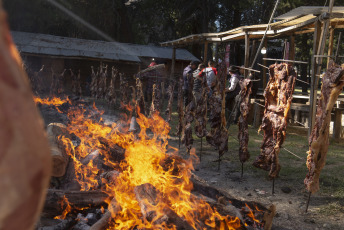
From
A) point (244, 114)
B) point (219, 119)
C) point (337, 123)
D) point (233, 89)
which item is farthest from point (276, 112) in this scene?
point (233, 89)

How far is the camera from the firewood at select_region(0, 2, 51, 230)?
2.17 feet

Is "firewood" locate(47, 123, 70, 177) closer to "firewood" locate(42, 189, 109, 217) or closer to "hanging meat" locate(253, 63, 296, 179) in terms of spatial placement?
"firewood" locate(42, 189, 109, 217)

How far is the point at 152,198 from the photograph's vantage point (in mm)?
3678

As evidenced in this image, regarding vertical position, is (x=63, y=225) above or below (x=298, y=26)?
below

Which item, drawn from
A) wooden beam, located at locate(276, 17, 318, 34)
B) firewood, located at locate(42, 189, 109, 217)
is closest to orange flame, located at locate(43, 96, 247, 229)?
firewood, located at locate(42, 189, 109, 217)

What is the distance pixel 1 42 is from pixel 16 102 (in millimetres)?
143

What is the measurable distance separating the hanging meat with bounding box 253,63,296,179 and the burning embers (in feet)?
6.27

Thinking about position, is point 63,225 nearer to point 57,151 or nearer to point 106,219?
point 106,219

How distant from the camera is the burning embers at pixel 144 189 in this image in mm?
3548

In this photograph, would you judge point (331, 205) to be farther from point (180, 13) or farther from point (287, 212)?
point (180, 13)

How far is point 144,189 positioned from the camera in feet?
12.7

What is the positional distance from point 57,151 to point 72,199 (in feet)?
3.27

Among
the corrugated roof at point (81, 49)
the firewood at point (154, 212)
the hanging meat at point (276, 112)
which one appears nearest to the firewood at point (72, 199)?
the firewood at point (154, 212)

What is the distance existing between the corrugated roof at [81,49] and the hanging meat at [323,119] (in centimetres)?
2036
